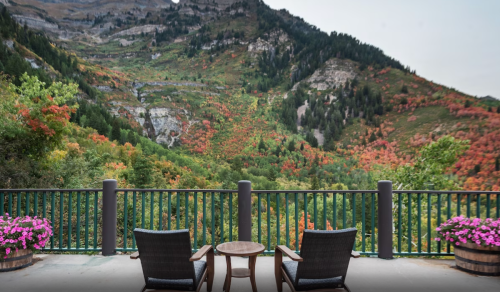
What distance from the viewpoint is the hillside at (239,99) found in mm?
23609

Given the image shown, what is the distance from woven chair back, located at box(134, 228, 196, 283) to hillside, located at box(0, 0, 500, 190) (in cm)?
1566

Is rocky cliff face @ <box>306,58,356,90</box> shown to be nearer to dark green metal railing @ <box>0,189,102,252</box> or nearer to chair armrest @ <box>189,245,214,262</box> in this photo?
dark green metal railing @ <box>0,189,102,252</box>

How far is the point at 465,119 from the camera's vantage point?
→ 85.5 ft

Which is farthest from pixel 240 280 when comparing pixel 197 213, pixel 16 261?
pixel 197 213

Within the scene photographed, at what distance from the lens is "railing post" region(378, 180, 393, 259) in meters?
4.08

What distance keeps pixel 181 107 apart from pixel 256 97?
8.75m

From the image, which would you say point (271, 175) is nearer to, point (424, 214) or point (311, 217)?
point (311, 217)

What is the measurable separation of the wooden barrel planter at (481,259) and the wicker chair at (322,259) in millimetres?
1838

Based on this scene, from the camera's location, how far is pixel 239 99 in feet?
116

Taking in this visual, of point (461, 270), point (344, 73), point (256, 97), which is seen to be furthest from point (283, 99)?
point (461, 270)

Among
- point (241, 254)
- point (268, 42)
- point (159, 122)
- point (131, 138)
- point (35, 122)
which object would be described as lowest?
point (241, 254)

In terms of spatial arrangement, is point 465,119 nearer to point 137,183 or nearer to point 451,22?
point 451,22

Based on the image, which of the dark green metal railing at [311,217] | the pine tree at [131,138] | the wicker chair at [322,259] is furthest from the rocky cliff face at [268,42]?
the wicker chair at [322,259]

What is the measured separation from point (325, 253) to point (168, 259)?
4.46 ft
